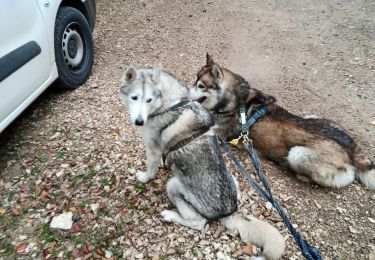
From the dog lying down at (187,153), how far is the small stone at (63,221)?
94cm

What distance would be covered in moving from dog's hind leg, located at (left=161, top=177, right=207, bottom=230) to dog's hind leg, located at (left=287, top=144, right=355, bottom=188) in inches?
56.9

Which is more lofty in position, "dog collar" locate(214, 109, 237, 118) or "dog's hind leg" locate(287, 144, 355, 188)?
"dog collar" locate(214, 109, 237, 118)

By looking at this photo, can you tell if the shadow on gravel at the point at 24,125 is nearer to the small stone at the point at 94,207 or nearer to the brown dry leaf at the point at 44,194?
the brown dry leaf at the point at 44,194

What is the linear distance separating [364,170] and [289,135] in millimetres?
920

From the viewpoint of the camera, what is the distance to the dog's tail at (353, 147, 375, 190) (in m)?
3.62

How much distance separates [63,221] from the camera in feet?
10.3

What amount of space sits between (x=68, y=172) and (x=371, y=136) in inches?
161

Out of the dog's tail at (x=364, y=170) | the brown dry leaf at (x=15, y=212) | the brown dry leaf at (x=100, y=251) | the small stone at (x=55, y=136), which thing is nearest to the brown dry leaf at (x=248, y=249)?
the brown dry leaf at (x=100, y=251)

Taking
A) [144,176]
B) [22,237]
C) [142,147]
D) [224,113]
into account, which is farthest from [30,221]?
[224,113]

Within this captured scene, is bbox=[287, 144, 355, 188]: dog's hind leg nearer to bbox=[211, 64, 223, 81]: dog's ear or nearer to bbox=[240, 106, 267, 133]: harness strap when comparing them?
bbox=[240, 106, 267, 133]: harness strap

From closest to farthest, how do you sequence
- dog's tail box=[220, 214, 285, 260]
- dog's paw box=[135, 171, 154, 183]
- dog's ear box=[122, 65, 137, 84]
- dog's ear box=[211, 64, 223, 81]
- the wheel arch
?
dog's tail box=[220, 214, 285, 260] → dog's ear box=[122, 65, 137, 84] → dog's paw box=[135, 171, 154, 183] → dog's ear box=[211, 64, 223, 81] → the wheel arch

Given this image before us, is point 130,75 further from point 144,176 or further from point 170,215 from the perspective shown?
point 170,215

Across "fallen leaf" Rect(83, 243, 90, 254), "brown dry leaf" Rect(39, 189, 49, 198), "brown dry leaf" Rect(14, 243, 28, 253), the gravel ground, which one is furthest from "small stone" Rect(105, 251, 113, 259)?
"brown dry leaf" Rect(39, 189, 49, 198)

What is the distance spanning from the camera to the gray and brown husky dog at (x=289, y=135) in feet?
11.8
